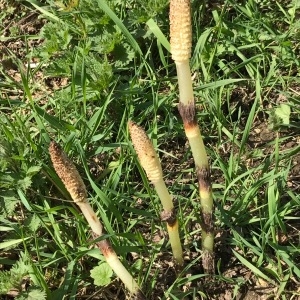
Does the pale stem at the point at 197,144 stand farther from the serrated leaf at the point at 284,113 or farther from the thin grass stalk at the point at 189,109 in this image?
the serrated leaf at the point at 284,113

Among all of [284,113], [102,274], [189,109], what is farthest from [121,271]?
[284,113]

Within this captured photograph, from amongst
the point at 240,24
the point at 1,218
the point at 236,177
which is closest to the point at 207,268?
the point at 236,177

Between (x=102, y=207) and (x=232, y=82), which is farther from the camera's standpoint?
(x=232, y=82)

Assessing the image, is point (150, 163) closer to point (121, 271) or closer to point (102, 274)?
point (121, 271)

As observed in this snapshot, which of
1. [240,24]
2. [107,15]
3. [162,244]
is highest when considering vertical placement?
[107,15]

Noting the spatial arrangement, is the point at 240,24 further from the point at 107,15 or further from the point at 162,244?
the point at 162,244

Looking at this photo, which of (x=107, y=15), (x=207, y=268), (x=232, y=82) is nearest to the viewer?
(x=207, y=268)

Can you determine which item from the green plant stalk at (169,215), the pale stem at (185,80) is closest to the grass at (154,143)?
the green plant stalk at (169,215)
